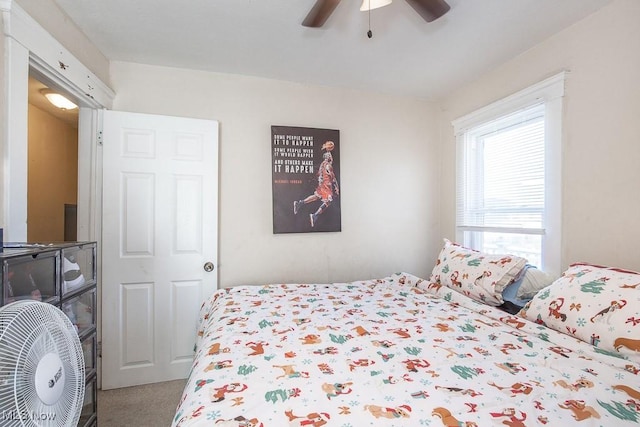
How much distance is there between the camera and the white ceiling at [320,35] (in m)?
1.71

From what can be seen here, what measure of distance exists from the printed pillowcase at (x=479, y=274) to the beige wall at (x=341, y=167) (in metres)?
0.78

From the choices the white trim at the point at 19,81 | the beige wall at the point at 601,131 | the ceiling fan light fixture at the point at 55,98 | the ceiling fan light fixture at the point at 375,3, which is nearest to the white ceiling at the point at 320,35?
the beige wall at the point at 601,131

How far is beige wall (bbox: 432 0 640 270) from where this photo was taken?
1600 mm

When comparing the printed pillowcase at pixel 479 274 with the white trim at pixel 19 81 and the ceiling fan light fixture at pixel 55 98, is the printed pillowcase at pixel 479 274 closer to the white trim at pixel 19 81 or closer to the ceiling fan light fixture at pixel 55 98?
the white trim at pixel 19 81

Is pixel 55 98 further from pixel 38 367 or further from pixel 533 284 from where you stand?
pixel 533 284

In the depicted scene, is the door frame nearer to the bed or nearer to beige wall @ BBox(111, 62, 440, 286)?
beige wall @ BBox(111, 62, 440, 286)

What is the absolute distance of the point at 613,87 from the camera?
167 centimetres

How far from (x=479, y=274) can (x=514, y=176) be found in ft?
2.89

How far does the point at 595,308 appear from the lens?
4.24 feet

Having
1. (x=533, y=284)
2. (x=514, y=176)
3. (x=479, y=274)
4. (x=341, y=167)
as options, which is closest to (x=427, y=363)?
(x=479, y=274)

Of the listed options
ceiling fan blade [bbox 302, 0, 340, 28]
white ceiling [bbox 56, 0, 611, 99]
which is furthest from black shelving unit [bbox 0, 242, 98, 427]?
ceiling fan blade [bbox 302, 0, 340, 28]

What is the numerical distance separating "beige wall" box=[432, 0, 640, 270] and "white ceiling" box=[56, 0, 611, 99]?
5.2 inches

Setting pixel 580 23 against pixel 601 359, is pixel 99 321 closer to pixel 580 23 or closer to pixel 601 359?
pixel 601 359

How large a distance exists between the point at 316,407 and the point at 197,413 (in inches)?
13.0
